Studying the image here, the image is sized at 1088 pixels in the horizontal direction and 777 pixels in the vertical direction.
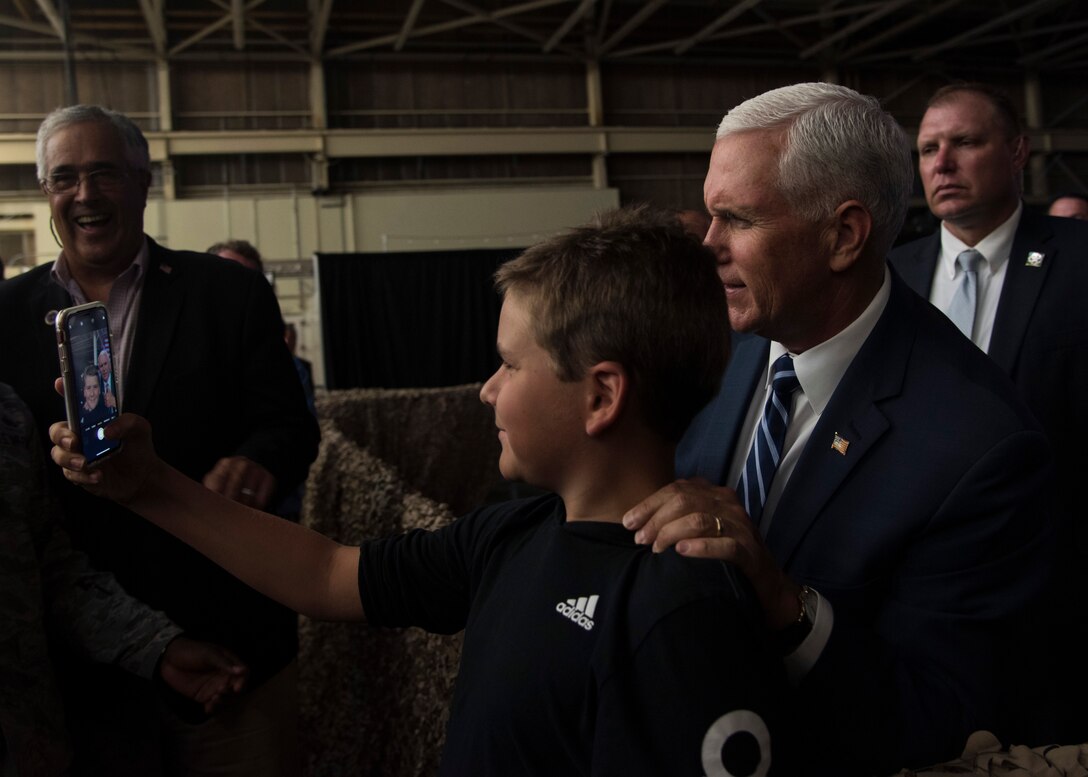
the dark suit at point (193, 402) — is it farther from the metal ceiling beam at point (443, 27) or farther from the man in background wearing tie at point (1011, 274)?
the metal ceiling beam at point (443, 27)

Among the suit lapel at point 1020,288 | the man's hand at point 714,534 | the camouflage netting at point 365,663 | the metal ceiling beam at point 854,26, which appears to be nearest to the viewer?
the man's hand at point 714,534

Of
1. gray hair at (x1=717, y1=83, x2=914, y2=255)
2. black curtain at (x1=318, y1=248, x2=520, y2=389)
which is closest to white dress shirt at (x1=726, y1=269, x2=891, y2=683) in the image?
gray hair at (x1=717, y1=83, x2=914, y2=255)

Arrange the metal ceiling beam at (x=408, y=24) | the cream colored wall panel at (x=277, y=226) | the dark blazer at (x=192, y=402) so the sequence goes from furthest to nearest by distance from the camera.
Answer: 1. the cream colored wall panel at (x=277, y=226)
2. the metal ceiling beam at (x=408, y=24)
3. the dark blazer at (x=192, y=402)

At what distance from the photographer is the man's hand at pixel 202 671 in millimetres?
1888

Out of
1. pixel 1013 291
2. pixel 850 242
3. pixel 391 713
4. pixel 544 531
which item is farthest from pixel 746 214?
pixel 391 713

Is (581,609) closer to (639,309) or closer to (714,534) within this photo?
(714,534)

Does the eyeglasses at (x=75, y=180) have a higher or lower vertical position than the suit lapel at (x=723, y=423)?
higher

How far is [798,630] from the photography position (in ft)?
3.60

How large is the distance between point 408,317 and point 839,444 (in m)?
13.4

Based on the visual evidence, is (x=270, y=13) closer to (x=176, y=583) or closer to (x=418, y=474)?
(x=418, y=474)

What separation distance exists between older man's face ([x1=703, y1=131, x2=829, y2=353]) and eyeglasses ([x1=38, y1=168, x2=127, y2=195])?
4.33 feet

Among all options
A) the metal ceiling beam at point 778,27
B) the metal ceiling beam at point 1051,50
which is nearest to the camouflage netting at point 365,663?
the metal ceiling beam at point 778,27

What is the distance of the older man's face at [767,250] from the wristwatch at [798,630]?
20.6 inches

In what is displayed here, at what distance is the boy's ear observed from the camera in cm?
111
